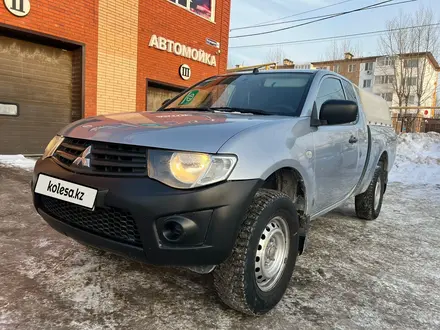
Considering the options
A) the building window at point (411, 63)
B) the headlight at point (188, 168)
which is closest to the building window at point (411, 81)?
the building window at point (411, 63)

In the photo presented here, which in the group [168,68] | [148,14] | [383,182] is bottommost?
[383,182]

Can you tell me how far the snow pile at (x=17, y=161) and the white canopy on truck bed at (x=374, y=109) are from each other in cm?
579

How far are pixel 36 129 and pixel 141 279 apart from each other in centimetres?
657

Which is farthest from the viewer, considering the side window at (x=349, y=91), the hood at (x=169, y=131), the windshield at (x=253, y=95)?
the side window at (x=349, y=91)

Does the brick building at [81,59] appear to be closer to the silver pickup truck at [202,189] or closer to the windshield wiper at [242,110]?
the windshield wiper at [242,110]

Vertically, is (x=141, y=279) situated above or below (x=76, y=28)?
below

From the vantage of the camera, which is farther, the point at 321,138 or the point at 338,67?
the point at 338,67

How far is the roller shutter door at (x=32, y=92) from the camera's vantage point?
7410 mm

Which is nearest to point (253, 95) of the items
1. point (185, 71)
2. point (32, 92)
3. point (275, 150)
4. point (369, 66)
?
point (275, 150)

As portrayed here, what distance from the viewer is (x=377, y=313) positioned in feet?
7.72

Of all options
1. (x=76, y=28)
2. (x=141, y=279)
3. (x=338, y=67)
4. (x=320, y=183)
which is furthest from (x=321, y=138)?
(x=338, y=67)

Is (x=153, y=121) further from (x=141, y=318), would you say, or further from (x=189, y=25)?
(x=189, y=25)

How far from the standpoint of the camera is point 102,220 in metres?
2.07

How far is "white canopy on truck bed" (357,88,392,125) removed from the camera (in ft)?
14.4
